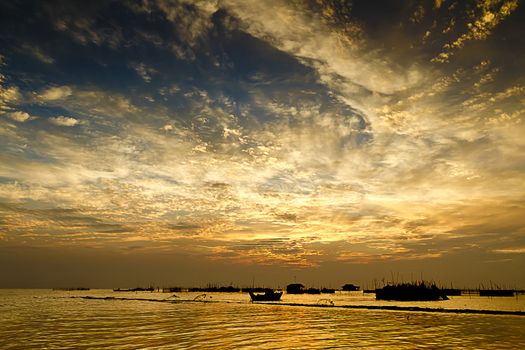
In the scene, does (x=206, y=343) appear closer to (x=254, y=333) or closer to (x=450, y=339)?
(x=254, y=333)

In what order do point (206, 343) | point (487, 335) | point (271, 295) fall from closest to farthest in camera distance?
Answer: point (206, 343), point (487, 335), point (271, 295)

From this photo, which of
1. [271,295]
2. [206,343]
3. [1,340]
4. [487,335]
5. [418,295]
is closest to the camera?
[206,343]

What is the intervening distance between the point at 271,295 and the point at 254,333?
79.0 m

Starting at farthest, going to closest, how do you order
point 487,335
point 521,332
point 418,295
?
point 418,295
point 521,332
point 487,335

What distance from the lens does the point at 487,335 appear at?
32719mm

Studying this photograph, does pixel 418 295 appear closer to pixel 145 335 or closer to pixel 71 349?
pixel 145 335

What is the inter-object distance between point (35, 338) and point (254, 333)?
58.3 feet

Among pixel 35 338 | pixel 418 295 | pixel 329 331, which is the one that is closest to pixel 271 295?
pixel 418 295

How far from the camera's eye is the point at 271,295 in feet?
358

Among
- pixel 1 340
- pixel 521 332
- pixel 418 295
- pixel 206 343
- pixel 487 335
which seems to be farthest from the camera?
pixel 418 295

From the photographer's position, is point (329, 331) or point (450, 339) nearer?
point (450, 339)

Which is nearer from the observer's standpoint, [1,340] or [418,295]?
[1,340]

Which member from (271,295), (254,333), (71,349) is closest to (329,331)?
(254,333)

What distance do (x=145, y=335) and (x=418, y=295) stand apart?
8971cm
